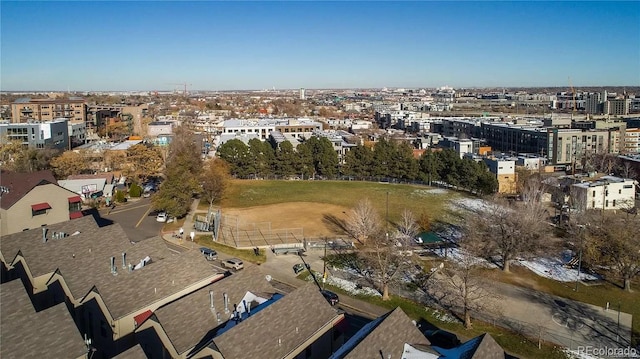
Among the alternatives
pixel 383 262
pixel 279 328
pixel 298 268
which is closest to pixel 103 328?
pixel 279 328

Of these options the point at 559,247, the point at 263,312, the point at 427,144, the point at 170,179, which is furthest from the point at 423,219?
the point at 427,144

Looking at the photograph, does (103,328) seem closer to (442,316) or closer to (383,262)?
(383,262)

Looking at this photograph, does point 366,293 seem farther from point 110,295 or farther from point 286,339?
point 110,295

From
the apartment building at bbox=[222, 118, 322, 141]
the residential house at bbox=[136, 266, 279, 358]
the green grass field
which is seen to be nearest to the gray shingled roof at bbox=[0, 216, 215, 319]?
the residential house at bbox=[136, 266, 279, 358]

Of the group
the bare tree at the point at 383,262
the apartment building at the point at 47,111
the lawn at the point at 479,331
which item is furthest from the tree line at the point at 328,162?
the apartment building at the point at 47,111

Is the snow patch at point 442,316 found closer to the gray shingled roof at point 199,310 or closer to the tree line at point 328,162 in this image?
the gray shingled roof at point 199,310
